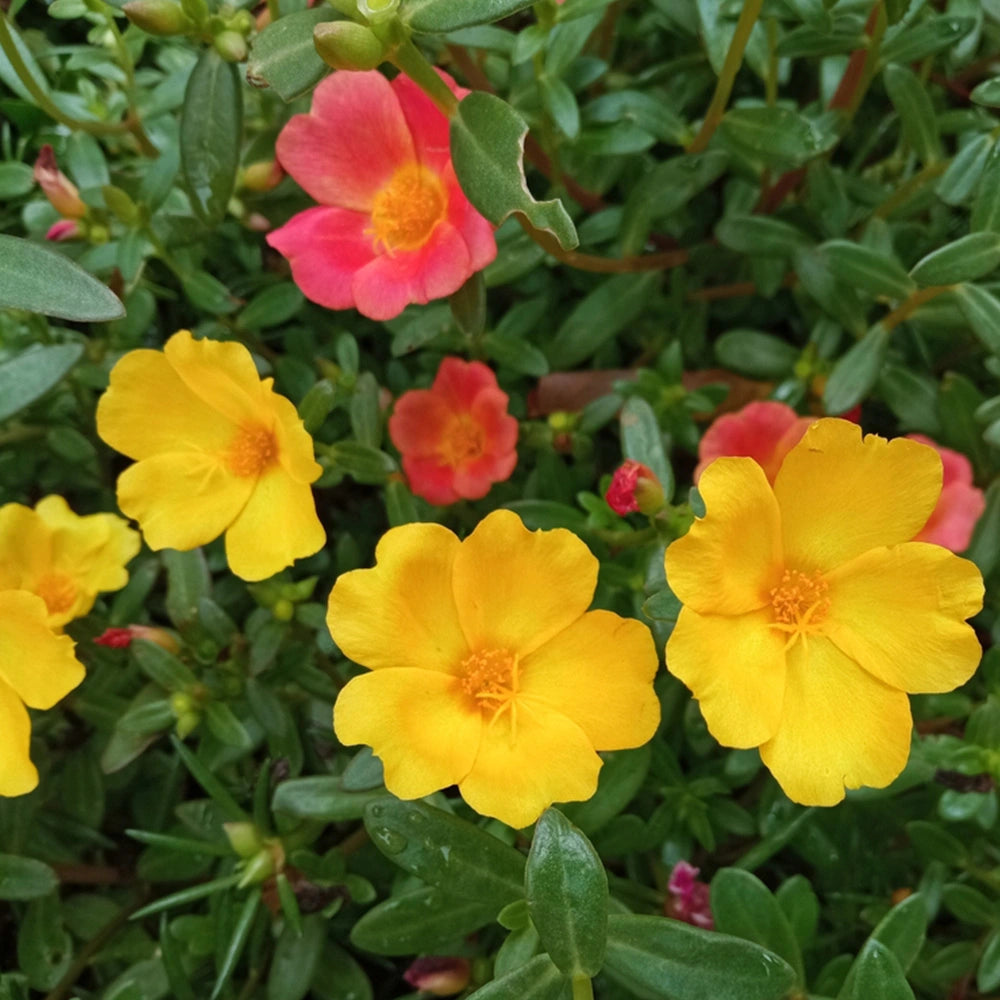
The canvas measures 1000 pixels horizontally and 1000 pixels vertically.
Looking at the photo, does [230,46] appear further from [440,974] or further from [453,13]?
[440,974]

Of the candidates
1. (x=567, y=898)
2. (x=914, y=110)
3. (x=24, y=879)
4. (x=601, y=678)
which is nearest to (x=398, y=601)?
(x=601, y=678)

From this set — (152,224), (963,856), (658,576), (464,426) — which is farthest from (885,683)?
(152,224)

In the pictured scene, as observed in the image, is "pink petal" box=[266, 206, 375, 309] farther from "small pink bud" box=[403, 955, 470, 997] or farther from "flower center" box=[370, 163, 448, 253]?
"small pink bud" box=[403, 955, 470, 997]

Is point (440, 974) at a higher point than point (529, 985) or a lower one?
lower

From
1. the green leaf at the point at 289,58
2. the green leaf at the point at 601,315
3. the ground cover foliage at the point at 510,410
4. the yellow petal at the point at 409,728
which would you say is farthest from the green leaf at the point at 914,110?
the yellow petal at the point at 409,728

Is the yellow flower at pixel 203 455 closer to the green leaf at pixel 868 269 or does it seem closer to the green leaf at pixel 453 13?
the green leaf at pixel 453 13

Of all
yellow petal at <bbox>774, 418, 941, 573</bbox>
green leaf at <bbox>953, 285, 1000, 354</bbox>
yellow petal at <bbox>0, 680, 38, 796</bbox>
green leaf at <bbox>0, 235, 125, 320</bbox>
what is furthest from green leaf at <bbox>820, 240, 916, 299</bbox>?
yellow petal at <bbox>0, 680, 38, 796</bbox>
